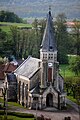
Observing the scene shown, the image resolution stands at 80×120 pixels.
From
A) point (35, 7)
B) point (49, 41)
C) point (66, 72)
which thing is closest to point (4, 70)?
point (49, 41)

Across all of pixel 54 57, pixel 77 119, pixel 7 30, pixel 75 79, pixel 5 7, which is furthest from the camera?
pixel 5 7

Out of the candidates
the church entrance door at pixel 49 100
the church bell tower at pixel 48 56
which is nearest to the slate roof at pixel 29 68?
the church bell tower at pixel 48 56

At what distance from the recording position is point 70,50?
107562 mm

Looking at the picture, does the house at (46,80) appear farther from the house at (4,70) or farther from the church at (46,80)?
the house at (4,70)

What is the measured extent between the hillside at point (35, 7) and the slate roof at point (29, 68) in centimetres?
4485

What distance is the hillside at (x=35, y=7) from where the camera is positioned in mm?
116419

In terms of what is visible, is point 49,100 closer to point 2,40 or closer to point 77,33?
point 2,40

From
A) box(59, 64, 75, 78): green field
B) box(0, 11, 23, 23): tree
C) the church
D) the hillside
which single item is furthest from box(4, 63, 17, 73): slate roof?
box(0, 11, 23, 23): tree

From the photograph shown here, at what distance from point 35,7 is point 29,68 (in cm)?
6512

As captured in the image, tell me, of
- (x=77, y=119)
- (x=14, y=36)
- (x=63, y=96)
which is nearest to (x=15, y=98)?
(x=63, y=96)

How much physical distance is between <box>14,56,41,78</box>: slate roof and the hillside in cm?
4485

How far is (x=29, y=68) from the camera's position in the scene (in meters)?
65.2

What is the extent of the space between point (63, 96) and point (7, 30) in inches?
2041

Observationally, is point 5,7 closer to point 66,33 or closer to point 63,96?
point 66,33
